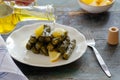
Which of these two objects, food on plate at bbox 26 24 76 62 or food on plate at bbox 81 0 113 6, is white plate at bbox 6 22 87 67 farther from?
food on plate at bbox 81 0 113 6

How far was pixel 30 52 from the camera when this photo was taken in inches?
40.4

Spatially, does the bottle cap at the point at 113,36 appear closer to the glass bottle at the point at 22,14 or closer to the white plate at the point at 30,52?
the white plate at the point at 30,52

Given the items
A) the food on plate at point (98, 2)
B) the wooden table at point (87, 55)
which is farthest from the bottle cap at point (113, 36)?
the food on plate at point (98, 2)

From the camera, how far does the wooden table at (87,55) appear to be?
0.93 meters

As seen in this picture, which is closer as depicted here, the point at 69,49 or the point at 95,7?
the point at 69,49

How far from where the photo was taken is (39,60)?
3.25 ft

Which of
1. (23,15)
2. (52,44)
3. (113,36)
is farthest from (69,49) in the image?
(23,15)

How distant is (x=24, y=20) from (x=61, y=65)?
1.23 ft

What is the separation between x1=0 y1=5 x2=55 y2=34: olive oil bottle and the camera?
115 cm

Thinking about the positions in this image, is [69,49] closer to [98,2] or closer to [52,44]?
[52,44]

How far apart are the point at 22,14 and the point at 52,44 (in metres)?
0.28

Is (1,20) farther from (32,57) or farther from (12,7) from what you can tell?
(32,57)

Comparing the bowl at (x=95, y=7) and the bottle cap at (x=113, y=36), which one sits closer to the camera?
the bottle cap at (x=113, y=36)

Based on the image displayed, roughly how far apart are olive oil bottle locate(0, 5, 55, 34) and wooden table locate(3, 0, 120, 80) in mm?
37
